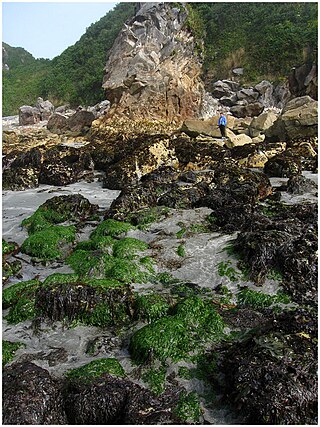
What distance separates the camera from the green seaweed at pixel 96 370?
4758 millimetres

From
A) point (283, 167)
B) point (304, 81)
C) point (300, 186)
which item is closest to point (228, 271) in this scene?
point (300, 186)

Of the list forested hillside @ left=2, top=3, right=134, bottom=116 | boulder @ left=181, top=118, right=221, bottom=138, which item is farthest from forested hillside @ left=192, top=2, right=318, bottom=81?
boulder @ left=181, top=118, right=221, bottom=138

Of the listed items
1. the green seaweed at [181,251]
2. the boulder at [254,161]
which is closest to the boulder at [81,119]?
the boulder at [254,161]

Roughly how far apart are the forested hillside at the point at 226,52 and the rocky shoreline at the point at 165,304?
31492 millimetres

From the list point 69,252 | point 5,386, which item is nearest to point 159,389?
point 5,386

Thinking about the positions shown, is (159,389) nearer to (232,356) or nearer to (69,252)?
(232,356)

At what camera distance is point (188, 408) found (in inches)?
175

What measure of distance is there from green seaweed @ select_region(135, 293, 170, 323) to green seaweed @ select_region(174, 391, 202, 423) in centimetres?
161

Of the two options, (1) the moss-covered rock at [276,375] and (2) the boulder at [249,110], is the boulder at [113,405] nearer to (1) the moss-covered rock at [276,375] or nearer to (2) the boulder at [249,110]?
(1) the moss-covered rock at [276,375]

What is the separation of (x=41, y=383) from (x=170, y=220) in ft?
18.9

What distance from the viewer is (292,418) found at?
411 cm

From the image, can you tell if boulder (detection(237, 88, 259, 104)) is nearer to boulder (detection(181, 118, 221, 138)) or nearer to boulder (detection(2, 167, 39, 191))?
boulder (detection(181, 118, 221, 138))

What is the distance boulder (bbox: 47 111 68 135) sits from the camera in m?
30.6

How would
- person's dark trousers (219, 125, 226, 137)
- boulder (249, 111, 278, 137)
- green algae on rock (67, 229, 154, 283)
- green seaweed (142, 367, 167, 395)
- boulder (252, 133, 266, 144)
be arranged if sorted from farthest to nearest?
1. boulder (249, 111, 278, 137)
2. boulder (252, 133, 266, 144)
3. person's dark trousers (219, 125, 226, 137)
4. green algae on rock (67, 229, 154, 283)
5. green seaweed (142, 367, 167, 395)
